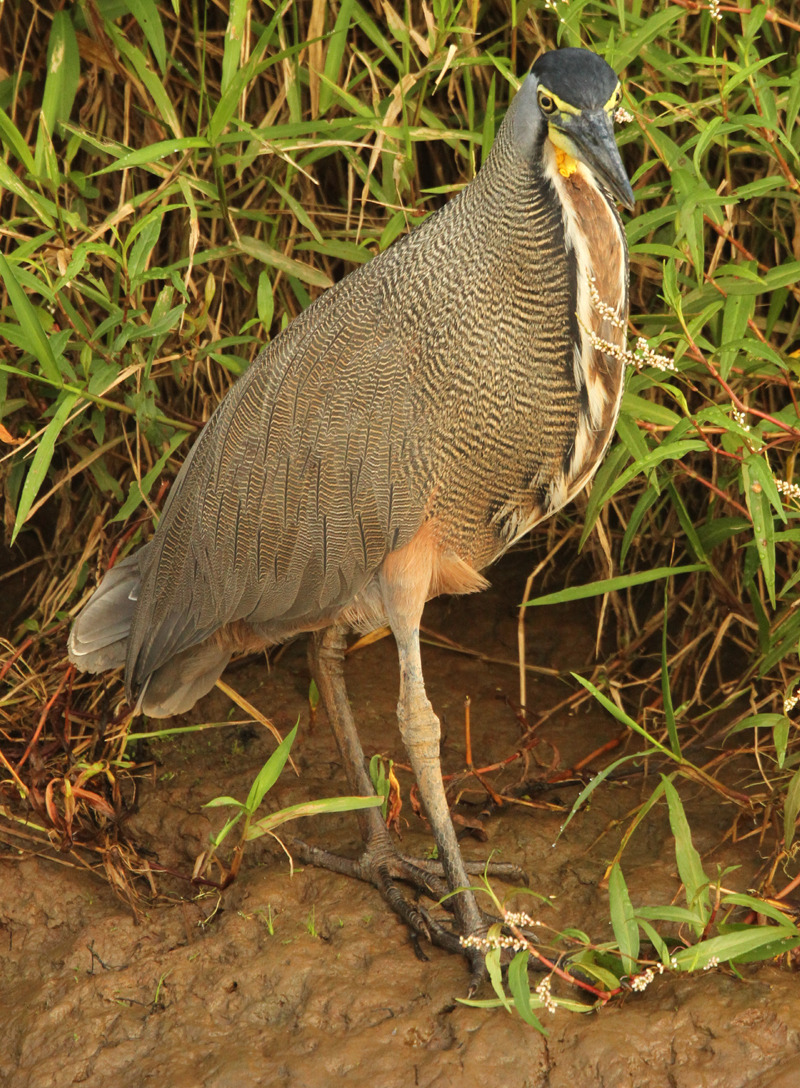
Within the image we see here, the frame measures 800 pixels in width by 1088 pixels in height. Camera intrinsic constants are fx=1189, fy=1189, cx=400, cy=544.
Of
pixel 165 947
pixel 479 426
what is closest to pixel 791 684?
pixel 479 426

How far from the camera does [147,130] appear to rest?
311 cm

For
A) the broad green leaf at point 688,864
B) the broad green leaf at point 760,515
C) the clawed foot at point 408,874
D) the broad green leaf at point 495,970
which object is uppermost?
the broad green leaf at point 760,515

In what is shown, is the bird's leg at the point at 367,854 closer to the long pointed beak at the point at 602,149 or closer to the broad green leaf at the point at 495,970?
the broad green leaf at the point at 495,970

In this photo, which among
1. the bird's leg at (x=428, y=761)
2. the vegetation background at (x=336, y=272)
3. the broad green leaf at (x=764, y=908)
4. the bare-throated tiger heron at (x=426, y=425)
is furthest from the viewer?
the vegetation background at (x=336, y=272)

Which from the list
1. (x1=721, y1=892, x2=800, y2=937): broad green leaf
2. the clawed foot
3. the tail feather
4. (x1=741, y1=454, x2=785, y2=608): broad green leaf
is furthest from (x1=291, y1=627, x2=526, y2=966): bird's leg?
(x1=741, y1=454, x2=785, y2=608): broad green leaf

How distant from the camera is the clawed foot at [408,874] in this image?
93.9 inches

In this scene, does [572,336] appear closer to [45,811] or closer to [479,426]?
[479,426]

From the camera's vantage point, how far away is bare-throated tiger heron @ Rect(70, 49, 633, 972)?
2236 mm

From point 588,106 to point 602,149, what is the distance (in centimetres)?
8

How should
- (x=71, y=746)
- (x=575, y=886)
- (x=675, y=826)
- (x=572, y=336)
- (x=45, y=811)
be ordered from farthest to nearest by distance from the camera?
1. (x=71, y=746)
2. (x=45, y=811)
3. (x=575, y=886)
4. (x=572, y=336)
5. (x=675, y=826)

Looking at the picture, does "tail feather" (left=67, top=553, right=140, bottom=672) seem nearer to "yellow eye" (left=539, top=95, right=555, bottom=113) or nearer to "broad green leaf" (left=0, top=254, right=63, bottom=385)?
"broad green leaf" (left=0, top=254, right=63, bottom=385)

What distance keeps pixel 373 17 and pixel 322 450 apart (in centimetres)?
133

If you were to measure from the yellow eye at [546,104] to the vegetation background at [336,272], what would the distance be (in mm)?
320

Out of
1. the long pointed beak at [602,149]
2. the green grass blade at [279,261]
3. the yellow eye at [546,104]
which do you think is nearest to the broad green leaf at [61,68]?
the green grass blade at [279,261]
